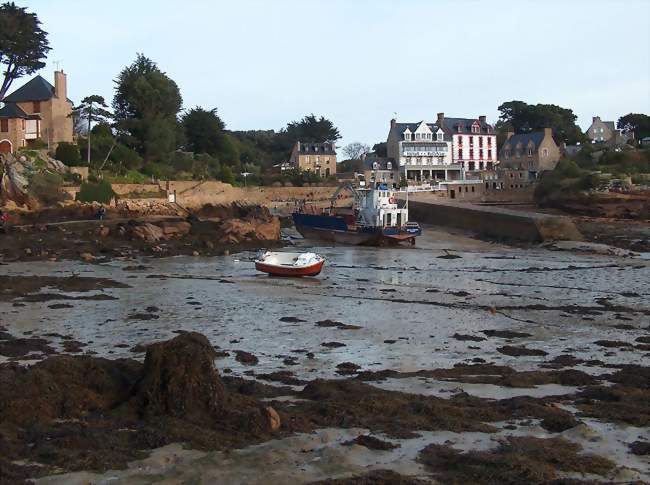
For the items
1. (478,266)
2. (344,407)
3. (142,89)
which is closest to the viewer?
(344,407)

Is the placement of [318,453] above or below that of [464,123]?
below

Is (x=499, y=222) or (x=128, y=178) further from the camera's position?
(x=128, y=178)

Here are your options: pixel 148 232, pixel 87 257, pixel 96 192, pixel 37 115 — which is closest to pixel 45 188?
pixel 96 192

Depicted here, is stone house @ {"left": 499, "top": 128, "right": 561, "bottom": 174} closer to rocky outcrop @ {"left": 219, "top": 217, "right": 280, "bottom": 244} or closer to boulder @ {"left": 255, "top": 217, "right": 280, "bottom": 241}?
boulder @ {"left": 255, "top": 217, "right": 280, "bottom": 241}

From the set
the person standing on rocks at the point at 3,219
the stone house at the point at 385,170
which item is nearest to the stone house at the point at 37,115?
the person standing on rocks at the point at 3,219

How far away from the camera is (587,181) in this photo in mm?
63250

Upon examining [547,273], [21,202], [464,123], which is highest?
[464,123]

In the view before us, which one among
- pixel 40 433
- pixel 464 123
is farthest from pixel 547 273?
pixel 464 123

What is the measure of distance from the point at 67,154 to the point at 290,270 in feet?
93.3

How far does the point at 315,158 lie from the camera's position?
294ft

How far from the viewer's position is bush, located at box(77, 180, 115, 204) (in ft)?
153

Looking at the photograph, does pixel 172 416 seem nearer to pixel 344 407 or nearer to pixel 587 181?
pixel 344 407

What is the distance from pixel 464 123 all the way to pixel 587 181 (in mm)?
28630

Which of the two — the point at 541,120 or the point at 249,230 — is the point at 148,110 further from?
the point at 541,120
